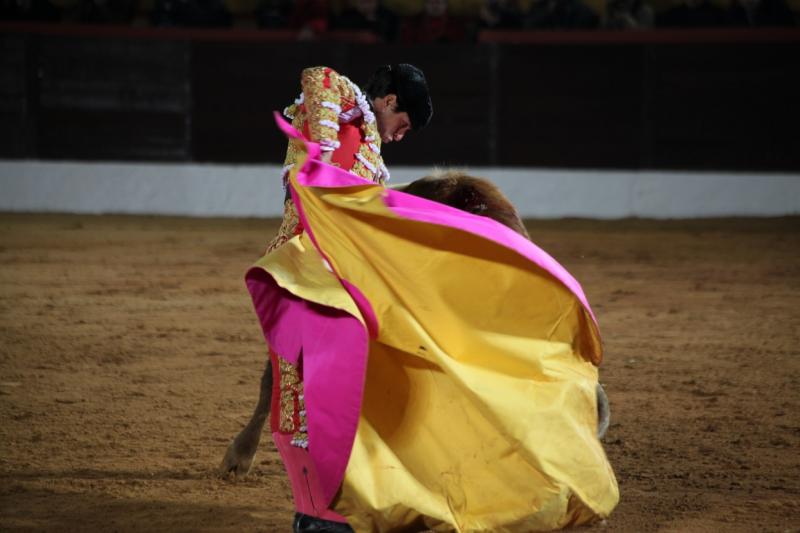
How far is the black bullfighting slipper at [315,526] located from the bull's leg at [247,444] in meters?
0.62

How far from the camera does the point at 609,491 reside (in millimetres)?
2465

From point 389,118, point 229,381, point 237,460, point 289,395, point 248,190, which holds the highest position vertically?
point 389,118

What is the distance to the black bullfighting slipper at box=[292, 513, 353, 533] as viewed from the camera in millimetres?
2457

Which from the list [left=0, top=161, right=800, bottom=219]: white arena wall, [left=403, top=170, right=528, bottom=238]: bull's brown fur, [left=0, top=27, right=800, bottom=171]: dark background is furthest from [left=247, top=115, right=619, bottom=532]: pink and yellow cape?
[left=0, top=27, right=800, bottom=171]: dark background

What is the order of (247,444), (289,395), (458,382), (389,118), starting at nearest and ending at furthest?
(458,382)
(289,395)
(389,118)
(247,444)

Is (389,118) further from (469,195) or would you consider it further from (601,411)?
(601,411)

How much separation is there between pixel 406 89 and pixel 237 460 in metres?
1.11

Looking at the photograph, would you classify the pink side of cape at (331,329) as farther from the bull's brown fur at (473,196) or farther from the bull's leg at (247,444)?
the bull's leg at (247,444)

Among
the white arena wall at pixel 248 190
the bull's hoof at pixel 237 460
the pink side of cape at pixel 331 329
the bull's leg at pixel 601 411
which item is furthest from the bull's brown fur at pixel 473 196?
the white arena wall at pixel 248 190

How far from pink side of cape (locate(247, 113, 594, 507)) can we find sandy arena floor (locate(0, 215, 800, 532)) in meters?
0.50

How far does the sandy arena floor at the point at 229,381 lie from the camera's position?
2.94 metres

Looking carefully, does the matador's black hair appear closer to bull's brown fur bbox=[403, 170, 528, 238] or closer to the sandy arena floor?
bull's brown fur bbox=[403, 170, 528, 238]

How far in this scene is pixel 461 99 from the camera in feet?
31.2

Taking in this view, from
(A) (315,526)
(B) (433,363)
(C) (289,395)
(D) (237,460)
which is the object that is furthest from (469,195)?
(D) (237,460)
